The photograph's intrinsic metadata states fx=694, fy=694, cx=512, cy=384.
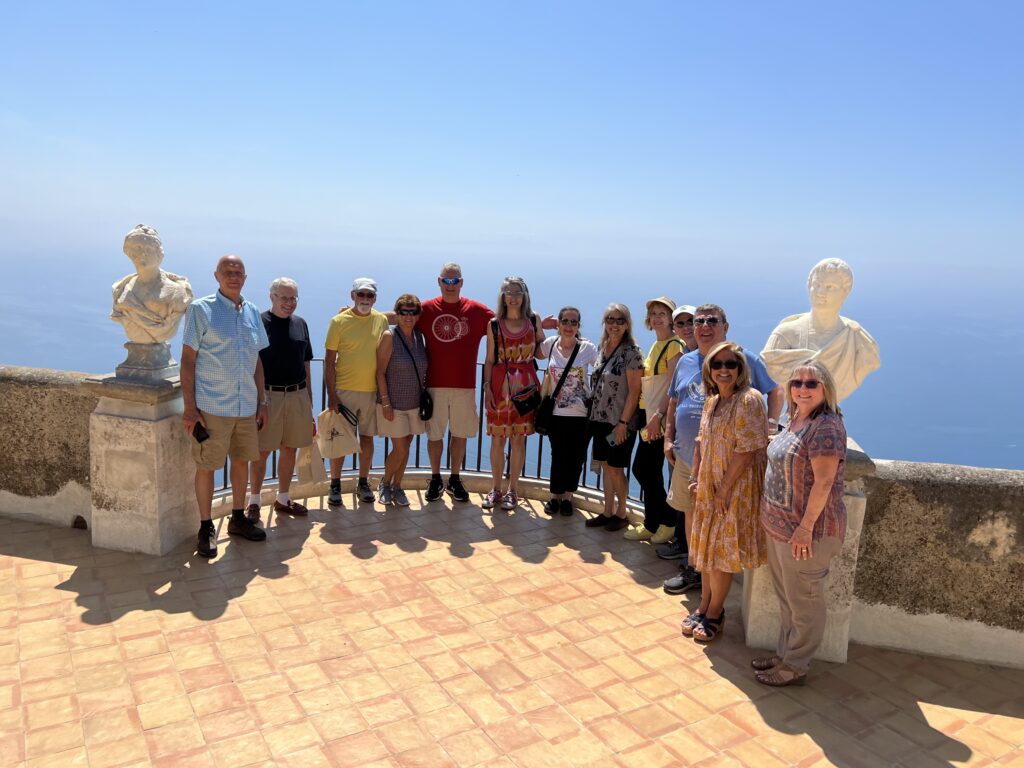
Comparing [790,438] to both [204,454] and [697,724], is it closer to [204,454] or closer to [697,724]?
[697,724]

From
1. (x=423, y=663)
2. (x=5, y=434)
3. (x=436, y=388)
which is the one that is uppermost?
(x=436, y=388)

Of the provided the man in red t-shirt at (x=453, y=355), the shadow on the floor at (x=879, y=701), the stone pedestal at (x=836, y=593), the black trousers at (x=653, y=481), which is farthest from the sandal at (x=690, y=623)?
the man in red t-shirt at (x=453, y=355)

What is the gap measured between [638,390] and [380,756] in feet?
9.88

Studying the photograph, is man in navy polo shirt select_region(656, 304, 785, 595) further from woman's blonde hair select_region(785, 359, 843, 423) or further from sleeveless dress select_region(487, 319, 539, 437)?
sleeveless dress select_region(487, 319, 539, 437)

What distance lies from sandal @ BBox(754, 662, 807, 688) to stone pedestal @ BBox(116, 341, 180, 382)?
4055 millimetres

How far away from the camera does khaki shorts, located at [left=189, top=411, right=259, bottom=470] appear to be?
14.7 ft

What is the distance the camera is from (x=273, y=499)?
18.3ft

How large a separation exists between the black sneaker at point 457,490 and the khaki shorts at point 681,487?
2.05 m

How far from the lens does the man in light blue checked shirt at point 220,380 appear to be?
436 centimetres

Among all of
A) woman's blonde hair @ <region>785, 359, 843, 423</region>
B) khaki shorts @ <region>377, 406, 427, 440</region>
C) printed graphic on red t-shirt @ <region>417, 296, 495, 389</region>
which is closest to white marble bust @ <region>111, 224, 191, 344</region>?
khaki shorts @ <region>377, 406, 427, 440</region>

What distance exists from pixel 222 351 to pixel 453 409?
1.85 m

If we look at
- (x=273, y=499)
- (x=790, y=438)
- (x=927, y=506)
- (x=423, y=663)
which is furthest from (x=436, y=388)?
(x=927, y=506)

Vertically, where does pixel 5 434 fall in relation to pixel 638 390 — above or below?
below

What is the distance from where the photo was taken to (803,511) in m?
3.24
